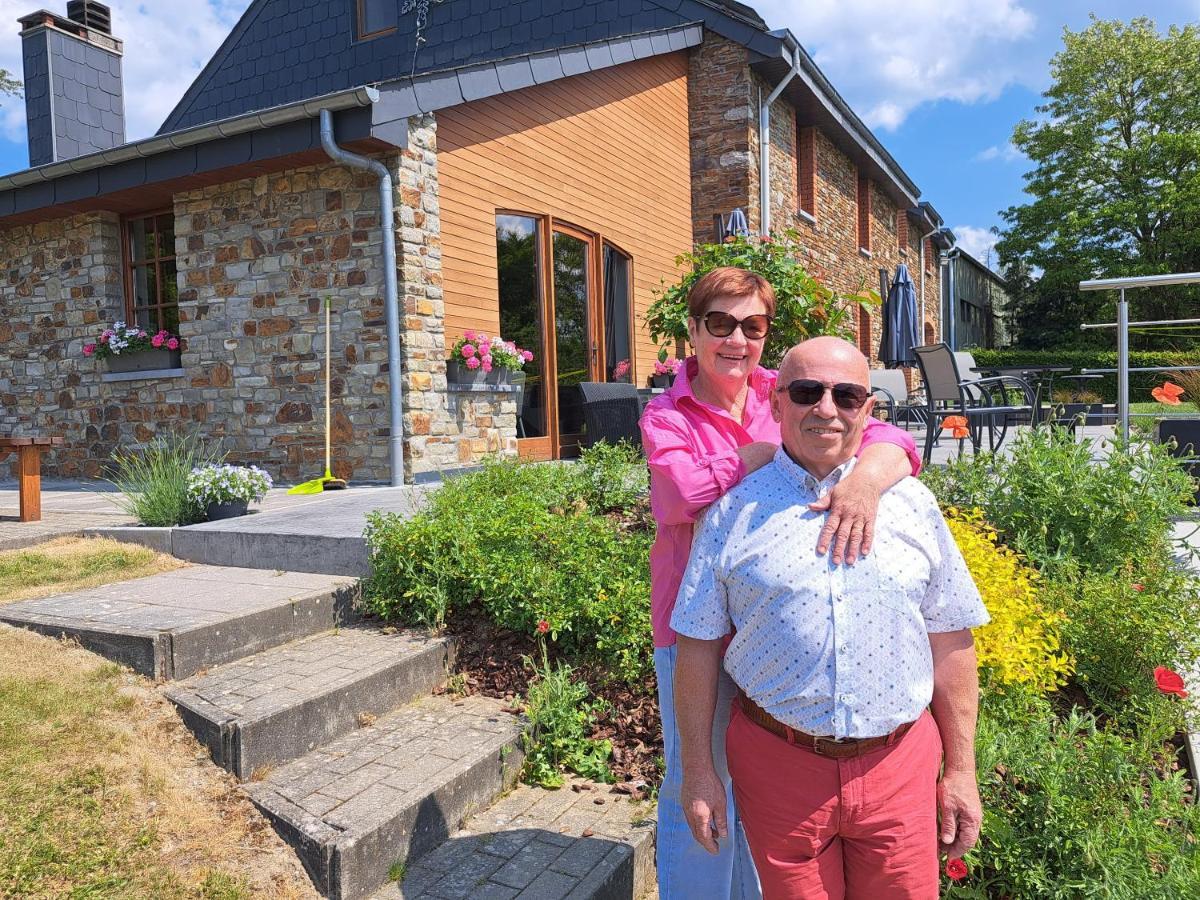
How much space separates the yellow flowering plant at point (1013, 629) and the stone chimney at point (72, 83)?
10.2 metres

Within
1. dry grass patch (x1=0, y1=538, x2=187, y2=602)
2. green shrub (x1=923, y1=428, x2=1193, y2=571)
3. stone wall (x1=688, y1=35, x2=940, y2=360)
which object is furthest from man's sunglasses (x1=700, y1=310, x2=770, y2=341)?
stone wall (x1=688, y1=35, x2=940, y2=360)

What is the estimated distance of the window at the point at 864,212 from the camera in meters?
15.4

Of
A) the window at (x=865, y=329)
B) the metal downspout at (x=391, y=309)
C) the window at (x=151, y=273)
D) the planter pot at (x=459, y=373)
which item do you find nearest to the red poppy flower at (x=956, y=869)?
the metal downspout at (x=391, y=309)

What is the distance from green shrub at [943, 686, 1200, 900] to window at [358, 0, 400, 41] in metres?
11.2

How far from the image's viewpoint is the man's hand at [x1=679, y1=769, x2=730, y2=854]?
A: 1.52 m

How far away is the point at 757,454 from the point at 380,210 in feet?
17.4

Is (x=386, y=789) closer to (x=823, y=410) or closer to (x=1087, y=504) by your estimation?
(x=823, y=410)

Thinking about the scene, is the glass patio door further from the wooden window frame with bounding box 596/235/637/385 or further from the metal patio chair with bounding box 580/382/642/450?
the metal patio chair with bounding box 580/382/642/450

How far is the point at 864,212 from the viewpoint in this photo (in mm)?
15500

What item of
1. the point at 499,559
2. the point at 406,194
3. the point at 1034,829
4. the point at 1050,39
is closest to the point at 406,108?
the point at 406,194

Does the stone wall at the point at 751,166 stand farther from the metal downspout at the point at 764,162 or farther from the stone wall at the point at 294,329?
the stone wall at the point at 294,329

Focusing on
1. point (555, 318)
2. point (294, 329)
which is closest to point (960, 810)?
point (294, 329)

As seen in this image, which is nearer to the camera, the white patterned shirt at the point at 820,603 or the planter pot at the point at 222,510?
the white patterned shirt at the point at 820,603

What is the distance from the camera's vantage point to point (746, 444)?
1.74m
